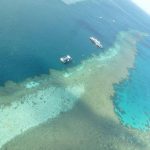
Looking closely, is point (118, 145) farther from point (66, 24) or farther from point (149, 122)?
point (66, 24)

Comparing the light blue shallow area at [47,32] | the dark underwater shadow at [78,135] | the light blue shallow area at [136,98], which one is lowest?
the light blue shallow area at [47,32]

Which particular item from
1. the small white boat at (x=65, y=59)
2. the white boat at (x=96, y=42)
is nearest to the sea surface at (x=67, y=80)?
the small white boat at (x=65, y=59)

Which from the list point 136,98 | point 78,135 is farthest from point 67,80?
point 136,98

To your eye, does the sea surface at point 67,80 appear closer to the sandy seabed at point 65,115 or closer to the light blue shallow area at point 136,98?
the light blue shallow area at point 136,98

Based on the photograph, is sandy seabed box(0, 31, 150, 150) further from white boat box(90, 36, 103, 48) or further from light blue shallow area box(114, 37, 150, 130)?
white boat box(90, 36, 103, 48)

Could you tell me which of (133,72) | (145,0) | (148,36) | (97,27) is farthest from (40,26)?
(145,0)

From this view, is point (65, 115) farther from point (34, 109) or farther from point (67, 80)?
point (67, 80)

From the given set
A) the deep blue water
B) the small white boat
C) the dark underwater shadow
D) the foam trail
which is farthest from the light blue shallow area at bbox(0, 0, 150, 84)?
the dark underwater shadow
